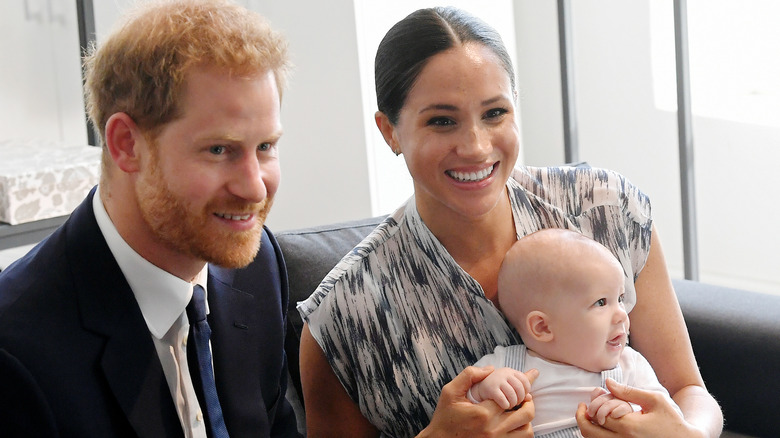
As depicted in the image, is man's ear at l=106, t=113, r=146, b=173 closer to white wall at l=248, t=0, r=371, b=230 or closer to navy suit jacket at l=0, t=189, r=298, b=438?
navy suit jacket at l=0, t=189, r=298, b=438

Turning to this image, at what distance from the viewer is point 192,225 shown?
142 centimetres

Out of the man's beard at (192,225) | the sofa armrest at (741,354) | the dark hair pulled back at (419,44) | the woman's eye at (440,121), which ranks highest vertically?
the dark hair pulled back at (419,44)

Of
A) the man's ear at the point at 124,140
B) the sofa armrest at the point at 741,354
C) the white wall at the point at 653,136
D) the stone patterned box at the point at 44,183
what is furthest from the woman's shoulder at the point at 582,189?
the white wall at the point at 653,136

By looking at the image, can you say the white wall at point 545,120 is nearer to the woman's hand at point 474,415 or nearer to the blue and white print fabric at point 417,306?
the blue and white print fabric at point 417,306

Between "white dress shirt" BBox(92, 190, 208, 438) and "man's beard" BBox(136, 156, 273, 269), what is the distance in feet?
0.19

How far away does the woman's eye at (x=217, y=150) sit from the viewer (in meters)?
1.41

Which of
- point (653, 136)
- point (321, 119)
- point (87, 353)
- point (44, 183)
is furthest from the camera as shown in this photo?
point (653, 136)

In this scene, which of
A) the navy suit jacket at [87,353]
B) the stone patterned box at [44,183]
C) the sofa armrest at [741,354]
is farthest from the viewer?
the stone patterned box at [44,183]

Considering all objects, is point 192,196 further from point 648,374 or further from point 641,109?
point 641,109

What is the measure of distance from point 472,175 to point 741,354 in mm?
789

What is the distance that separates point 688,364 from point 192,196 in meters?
1.03

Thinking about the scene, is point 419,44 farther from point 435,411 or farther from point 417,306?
point 435,411

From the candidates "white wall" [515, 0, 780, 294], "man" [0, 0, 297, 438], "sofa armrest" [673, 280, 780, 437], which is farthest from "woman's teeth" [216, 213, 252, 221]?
"white wall" [515, 0, 780, 294]

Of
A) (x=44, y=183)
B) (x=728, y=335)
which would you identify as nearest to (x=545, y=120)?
(x=44, y=183)
